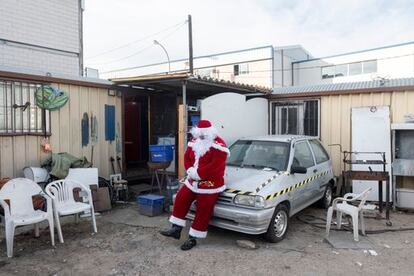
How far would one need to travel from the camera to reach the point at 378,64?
24422 mm

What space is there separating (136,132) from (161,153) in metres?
2.59

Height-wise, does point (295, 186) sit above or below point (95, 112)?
below

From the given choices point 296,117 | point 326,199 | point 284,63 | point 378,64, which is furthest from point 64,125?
point 378,64

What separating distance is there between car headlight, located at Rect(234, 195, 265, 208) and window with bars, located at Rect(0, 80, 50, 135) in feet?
13.3

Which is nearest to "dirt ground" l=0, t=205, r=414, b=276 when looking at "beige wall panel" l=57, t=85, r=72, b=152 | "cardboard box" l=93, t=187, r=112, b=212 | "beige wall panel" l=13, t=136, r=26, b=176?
"cardboard box" l=93, t=187, r=112, b=212

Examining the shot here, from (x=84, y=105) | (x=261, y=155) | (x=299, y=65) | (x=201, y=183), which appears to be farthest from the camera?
(x=299, y=65)

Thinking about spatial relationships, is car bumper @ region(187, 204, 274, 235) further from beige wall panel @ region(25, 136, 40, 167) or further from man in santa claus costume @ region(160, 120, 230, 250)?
beige wall panel @ region(25, 136, 40, 167)

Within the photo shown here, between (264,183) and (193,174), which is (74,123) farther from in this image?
(264,183)

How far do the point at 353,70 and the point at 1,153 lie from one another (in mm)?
25358

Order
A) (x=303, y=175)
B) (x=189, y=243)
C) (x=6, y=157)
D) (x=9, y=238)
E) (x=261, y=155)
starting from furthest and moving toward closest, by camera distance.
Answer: (x=6, y=157) < (x=261, y=155) < (x=303, y=175) < (x=189, y=243) < (x=9, y=238)

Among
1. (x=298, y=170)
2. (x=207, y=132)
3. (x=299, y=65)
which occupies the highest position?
(x=299, y=65)

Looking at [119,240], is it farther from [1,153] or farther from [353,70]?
[353,70]

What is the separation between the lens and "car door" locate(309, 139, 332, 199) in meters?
6.23

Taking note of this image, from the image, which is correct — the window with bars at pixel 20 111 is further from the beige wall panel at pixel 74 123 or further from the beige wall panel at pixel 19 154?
the beige wall panel at pixel 74 123
